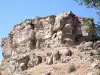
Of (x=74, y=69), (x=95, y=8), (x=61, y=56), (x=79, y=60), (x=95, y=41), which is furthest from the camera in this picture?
(x=95, y=41)

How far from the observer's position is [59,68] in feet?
115

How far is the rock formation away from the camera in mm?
37969

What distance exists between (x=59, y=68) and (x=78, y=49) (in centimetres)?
614

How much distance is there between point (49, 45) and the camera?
143 feet

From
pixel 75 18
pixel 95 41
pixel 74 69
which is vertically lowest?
pixel 74 69

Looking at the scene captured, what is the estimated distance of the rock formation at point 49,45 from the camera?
38.0 meters

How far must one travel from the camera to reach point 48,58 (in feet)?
130

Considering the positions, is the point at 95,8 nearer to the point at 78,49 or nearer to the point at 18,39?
the point at 78,49

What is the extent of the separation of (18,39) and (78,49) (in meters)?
11.9

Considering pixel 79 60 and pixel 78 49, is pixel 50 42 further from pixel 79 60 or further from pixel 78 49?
pixel 79 60

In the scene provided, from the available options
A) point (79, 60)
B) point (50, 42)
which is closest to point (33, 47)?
point (50, 42)

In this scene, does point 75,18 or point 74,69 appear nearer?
point 74,69

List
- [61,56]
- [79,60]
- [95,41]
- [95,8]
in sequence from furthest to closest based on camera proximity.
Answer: [95,41] → [61,56] → [79,60] → [95,8]

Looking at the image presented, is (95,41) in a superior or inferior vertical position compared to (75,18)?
inferior
